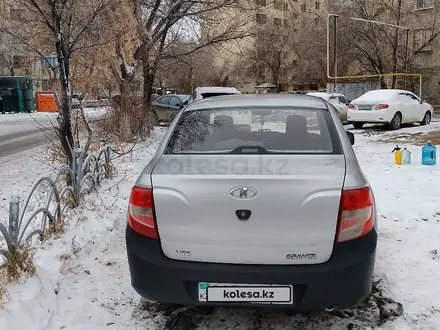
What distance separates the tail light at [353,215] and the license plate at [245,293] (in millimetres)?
444

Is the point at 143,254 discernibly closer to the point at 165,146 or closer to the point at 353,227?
the point at 165,146

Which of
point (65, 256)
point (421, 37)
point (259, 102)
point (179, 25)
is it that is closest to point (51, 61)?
point (65, 256)

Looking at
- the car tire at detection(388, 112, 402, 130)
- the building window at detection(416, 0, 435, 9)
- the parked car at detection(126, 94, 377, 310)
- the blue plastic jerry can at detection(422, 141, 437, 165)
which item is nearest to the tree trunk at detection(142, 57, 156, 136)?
the blue plastic jerry can at detection(422, 141, 437, 165)

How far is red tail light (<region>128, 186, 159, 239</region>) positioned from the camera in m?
2.72

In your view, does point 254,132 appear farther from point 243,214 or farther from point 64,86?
point 64,86

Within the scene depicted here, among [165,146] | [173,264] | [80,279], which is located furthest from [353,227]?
[80,279]

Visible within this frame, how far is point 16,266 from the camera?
3.52 metres

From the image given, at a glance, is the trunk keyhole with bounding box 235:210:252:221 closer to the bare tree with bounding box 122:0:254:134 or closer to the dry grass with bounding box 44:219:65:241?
the dry grass with bounding box 44:219:65:241

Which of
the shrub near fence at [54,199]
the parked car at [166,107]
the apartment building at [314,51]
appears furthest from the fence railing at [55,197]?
the apartment building at [314,51]

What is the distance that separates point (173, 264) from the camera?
268 centimetres

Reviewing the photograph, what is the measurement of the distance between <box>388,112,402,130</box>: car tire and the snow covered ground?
10566 mm

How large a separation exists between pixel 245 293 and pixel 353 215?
30.6 inches

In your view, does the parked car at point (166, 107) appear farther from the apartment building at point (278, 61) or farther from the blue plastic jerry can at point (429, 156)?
the apartment building at point (278, 61)

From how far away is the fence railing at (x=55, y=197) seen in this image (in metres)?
3.58
